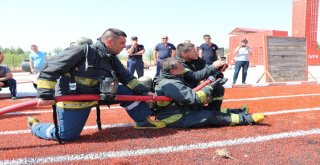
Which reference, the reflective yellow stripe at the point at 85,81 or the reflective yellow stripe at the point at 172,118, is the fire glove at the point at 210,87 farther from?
the reflective yellow stripe at the point at 85,81

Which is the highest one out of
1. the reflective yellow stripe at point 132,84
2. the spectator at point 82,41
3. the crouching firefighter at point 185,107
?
the spectator at point 82,41

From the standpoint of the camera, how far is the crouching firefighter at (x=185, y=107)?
391 cm

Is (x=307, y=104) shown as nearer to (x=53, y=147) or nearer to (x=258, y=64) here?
(x=53, y=147)

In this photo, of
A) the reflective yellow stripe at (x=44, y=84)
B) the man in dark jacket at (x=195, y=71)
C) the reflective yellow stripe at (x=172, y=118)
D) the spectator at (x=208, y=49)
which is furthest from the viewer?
the spectator at (x=208, y=49)

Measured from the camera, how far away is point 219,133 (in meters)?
3.75

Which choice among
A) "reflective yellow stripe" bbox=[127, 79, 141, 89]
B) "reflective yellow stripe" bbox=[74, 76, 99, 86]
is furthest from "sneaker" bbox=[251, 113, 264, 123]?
"reflective yellow stripe" bbox=[74, 76, 99, 86]

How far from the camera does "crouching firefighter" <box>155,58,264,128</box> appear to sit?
3.91 metres

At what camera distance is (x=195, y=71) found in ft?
16.1

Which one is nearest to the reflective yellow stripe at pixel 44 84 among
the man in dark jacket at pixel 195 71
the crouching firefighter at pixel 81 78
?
the crouching firefighter at pixel 81 78

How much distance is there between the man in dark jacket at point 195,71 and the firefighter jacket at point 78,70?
4.20 feet

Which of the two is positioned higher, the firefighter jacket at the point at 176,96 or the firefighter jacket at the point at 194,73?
the firefighter jacket at the point at 194,73

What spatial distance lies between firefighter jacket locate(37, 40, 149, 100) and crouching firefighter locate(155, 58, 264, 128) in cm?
79

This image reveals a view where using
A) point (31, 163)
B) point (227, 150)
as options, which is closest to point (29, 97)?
point (31, 163)

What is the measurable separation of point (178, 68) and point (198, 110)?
651 millimetres
